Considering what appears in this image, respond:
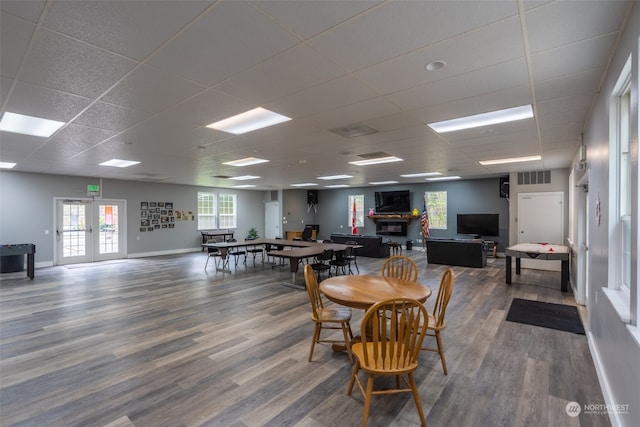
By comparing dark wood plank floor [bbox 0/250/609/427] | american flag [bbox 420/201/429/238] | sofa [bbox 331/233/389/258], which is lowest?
dark wood plank floor [bbox 0/250/609/427]

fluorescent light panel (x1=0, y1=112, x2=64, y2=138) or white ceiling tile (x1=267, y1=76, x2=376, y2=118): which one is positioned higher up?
fluorescent light panel (x1=0, y1=112, x2=64, y2=138)

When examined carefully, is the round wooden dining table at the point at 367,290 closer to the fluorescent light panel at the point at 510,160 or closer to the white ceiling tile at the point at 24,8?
the white ceiling tile at the point at 24,8

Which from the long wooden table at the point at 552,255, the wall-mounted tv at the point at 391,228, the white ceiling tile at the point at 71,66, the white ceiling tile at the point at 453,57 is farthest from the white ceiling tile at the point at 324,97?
the wall-mounted tv at the point at 391,228

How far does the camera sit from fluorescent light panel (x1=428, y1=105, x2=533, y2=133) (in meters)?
3.63

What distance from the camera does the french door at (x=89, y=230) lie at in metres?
8.94

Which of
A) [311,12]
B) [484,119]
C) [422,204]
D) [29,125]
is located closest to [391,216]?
[422,204]

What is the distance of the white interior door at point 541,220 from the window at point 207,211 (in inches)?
431

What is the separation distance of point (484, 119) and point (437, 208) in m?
8.33

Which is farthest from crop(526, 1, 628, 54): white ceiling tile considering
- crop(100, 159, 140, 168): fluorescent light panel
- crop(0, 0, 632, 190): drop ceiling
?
crop(100, 159, 140, 168): fluorescent light panel

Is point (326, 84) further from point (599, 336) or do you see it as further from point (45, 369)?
point (45, 369)

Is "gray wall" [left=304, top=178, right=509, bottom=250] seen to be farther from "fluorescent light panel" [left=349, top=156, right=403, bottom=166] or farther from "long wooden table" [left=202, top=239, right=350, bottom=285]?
"long wooden table" [left=202, top=239, right=350, bottom=285]

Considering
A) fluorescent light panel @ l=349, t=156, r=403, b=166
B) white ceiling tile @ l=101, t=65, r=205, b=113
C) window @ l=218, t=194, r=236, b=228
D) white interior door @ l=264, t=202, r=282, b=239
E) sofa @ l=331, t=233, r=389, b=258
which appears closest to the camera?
white ceiling tile @ l=101, t=65, r=205, b=113

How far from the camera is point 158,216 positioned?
1098 cm

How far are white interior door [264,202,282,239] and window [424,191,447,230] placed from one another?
666 cm
